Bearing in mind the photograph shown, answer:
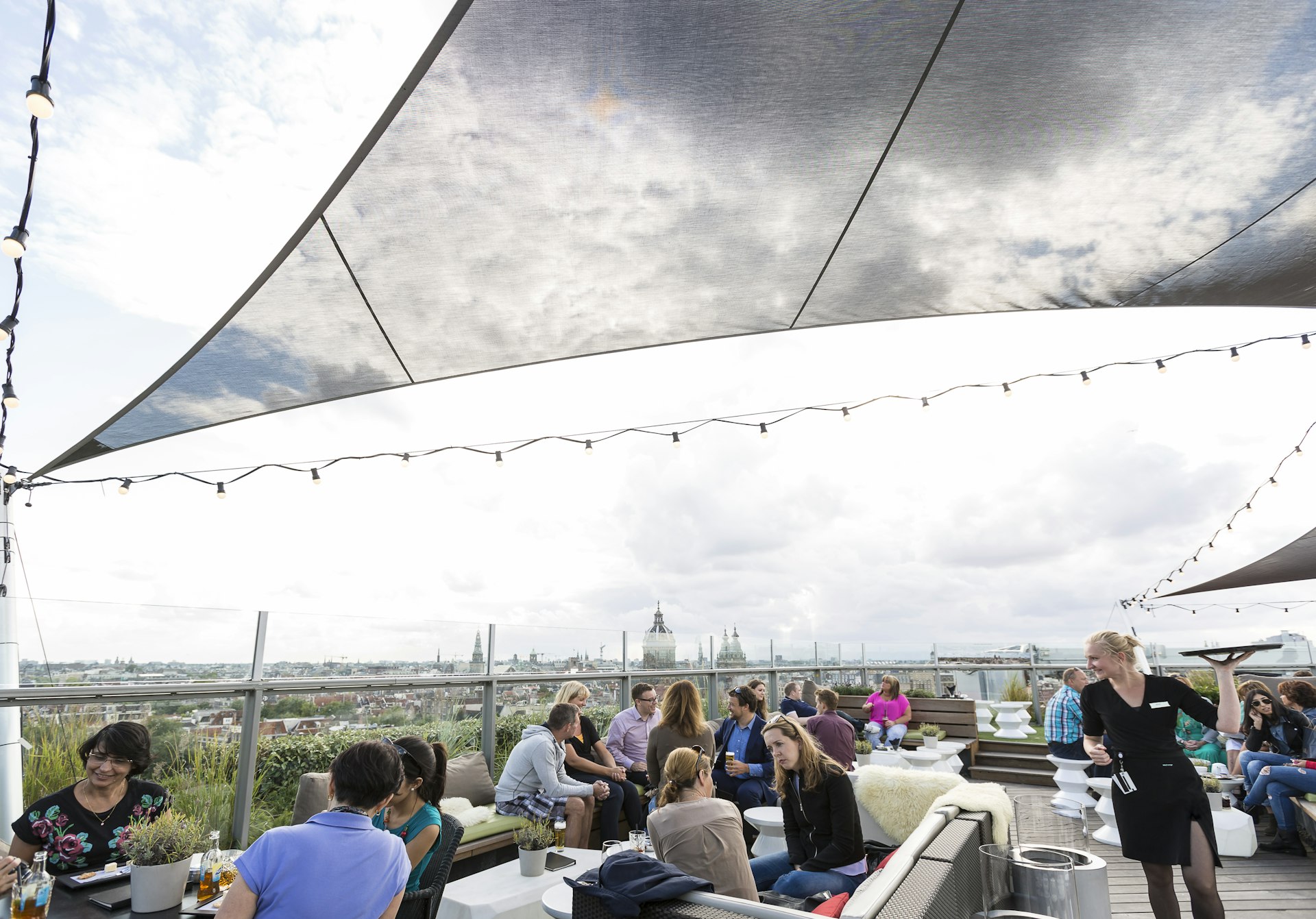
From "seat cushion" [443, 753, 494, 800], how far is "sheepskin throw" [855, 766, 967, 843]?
2.80m

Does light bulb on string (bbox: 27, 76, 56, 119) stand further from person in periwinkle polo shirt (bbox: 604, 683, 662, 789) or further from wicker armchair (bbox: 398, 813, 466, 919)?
person in periwinkle polo shirt (bbox: 604, 683, 662, 789)

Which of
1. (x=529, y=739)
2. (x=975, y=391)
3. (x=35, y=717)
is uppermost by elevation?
(x=975, y=391)

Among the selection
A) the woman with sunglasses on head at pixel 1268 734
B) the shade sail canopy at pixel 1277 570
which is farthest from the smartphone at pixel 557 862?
the shade sail canopy at pixel 1277 570

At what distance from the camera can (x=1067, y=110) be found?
96.5 inches

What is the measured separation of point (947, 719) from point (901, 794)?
5920 millimetres

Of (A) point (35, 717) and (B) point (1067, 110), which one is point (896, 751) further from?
(A) point (35, 717)

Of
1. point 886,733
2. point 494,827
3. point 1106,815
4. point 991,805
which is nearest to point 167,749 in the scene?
point 494,827

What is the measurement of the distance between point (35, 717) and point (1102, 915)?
4.70m

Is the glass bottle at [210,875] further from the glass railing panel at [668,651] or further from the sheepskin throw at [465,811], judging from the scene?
the glass railing panel at [668,651]

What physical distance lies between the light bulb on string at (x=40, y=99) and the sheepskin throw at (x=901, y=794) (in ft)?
15.1

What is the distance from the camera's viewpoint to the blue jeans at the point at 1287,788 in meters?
4.73

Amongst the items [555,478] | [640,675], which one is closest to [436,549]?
[555,478]

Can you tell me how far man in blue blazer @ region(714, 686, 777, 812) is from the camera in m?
5.02

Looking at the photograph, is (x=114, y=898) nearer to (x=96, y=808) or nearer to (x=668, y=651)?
(x=96, y=808)
